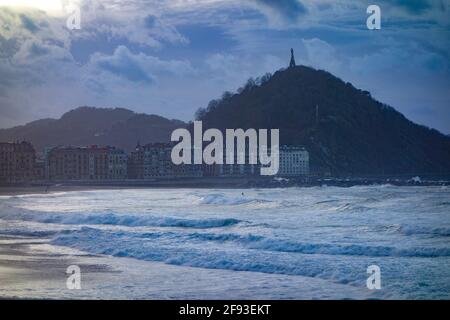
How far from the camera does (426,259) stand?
19.2ft

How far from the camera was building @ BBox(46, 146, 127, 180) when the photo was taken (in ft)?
25.7

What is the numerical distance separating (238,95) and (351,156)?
1448 mm

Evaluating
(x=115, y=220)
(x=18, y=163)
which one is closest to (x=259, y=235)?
(x=115, y=220)

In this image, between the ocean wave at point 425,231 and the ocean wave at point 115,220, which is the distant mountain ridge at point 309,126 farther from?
the ocean wave at point 115,220

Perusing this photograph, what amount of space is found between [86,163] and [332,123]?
2694 mm

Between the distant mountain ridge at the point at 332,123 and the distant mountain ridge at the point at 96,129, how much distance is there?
0.51 metres

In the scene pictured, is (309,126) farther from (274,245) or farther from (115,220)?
(115,220)

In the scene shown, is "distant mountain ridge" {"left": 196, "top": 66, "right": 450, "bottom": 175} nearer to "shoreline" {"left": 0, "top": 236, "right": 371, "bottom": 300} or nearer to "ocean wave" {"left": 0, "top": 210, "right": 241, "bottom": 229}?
"ocean wave" {"left": 0, "top": 210, "right": 241, "bottom": 229}

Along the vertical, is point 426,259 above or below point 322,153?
below

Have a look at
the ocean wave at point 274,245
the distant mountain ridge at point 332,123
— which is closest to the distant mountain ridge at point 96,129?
the distant mountain ridge at point 332,123
